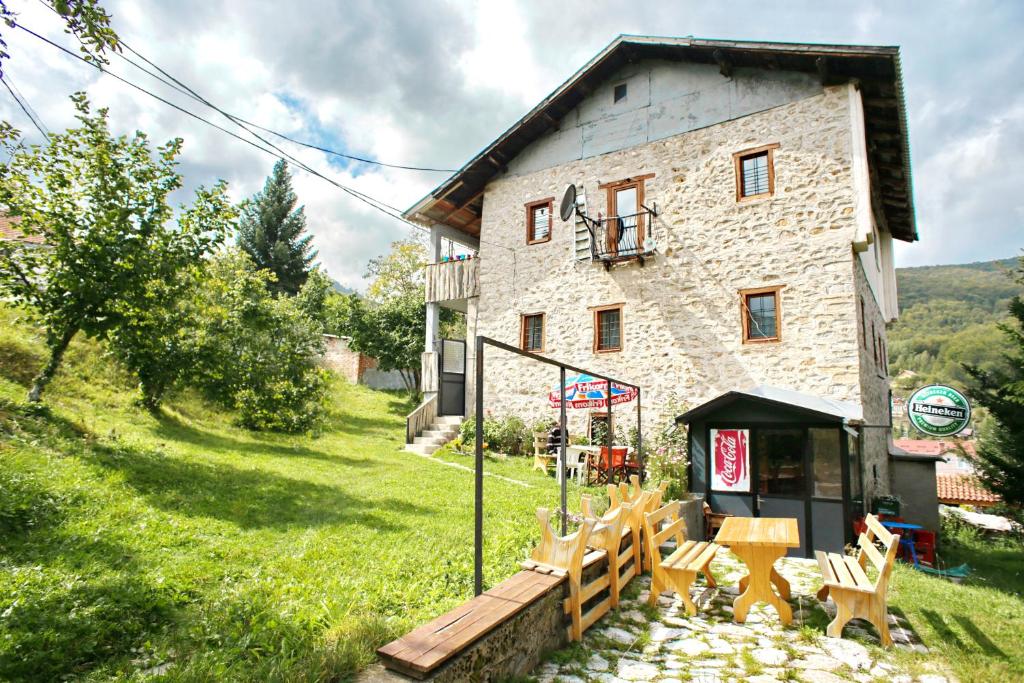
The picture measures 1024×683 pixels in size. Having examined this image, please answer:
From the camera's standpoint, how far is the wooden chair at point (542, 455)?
1213cm

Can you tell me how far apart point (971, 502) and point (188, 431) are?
94.7 ft

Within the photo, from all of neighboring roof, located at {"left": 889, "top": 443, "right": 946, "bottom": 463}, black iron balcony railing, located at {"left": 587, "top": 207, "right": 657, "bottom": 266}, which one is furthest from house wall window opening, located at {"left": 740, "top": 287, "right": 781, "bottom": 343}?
neighboring roof, located at {"left": 889, "top": 443, "right": 946, "bottom": 463}

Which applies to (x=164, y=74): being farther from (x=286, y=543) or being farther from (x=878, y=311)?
(x=878, y=311)

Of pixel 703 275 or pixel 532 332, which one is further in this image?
pixel 532 332

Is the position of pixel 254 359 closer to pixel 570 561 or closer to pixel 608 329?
pixel 608 329

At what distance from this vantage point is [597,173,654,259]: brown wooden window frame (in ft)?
43.0

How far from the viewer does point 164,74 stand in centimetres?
797

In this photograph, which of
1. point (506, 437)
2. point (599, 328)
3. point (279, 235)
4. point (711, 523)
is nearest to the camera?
point (711, 523)

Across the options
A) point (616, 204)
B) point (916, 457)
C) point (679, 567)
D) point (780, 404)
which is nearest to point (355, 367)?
point (616, 204)

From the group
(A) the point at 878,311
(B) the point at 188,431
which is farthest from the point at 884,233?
(B) the point at 188,431

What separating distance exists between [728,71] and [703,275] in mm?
4630

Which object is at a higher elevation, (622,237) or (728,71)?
(728,71)

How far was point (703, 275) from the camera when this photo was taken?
1204 cm

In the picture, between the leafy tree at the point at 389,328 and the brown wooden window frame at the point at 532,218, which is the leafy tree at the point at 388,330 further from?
the brown wooden window frame at the point at 532,218
